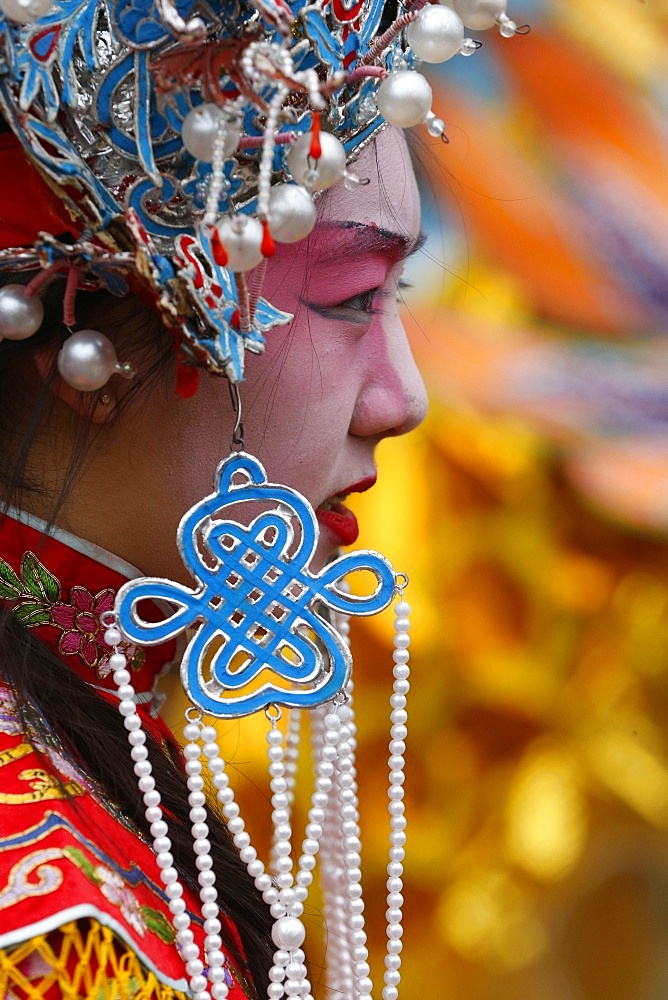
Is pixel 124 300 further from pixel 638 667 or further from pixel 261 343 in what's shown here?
pixel 638 667

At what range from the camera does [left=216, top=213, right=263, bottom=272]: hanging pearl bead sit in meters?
0.72

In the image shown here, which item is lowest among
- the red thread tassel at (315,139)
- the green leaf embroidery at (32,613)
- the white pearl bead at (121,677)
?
the green leaf embroidery at (32,613)

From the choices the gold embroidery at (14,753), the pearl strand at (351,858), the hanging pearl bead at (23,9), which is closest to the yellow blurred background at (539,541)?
the pearl strand at (351,858)

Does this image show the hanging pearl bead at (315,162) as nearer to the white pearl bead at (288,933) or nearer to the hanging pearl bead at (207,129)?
the hanging pearl bead at (207,129)

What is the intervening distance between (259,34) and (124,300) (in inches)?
9.1

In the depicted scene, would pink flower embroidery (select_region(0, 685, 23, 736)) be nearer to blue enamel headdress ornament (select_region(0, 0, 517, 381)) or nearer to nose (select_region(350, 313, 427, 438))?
blue enamel headdress ornament (select_region(0, 0, 517, 381))

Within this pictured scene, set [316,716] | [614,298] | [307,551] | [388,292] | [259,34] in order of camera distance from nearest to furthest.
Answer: [259,34]
[307,551]
[388,292]
[316,716]
[614,298]

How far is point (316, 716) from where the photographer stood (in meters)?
1.14

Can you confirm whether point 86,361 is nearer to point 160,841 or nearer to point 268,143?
point 268,143

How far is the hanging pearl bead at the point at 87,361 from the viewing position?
802 mm

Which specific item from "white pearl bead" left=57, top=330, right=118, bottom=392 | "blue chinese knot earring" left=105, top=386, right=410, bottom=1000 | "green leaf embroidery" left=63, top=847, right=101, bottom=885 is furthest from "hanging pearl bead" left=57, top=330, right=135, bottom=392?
"green leaf embroidery" left=63, top=847, right=101, bottom=885

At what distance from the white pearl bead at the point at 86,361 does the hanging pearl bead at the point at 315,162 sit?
0.58 ft

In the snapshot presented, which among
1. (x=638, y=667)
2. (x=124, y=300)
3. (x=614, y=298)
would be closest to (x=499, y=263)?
(x=614, y=298)

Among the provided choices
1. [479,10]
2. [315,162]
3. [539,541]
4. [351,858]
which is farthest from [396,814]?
[539,541]
